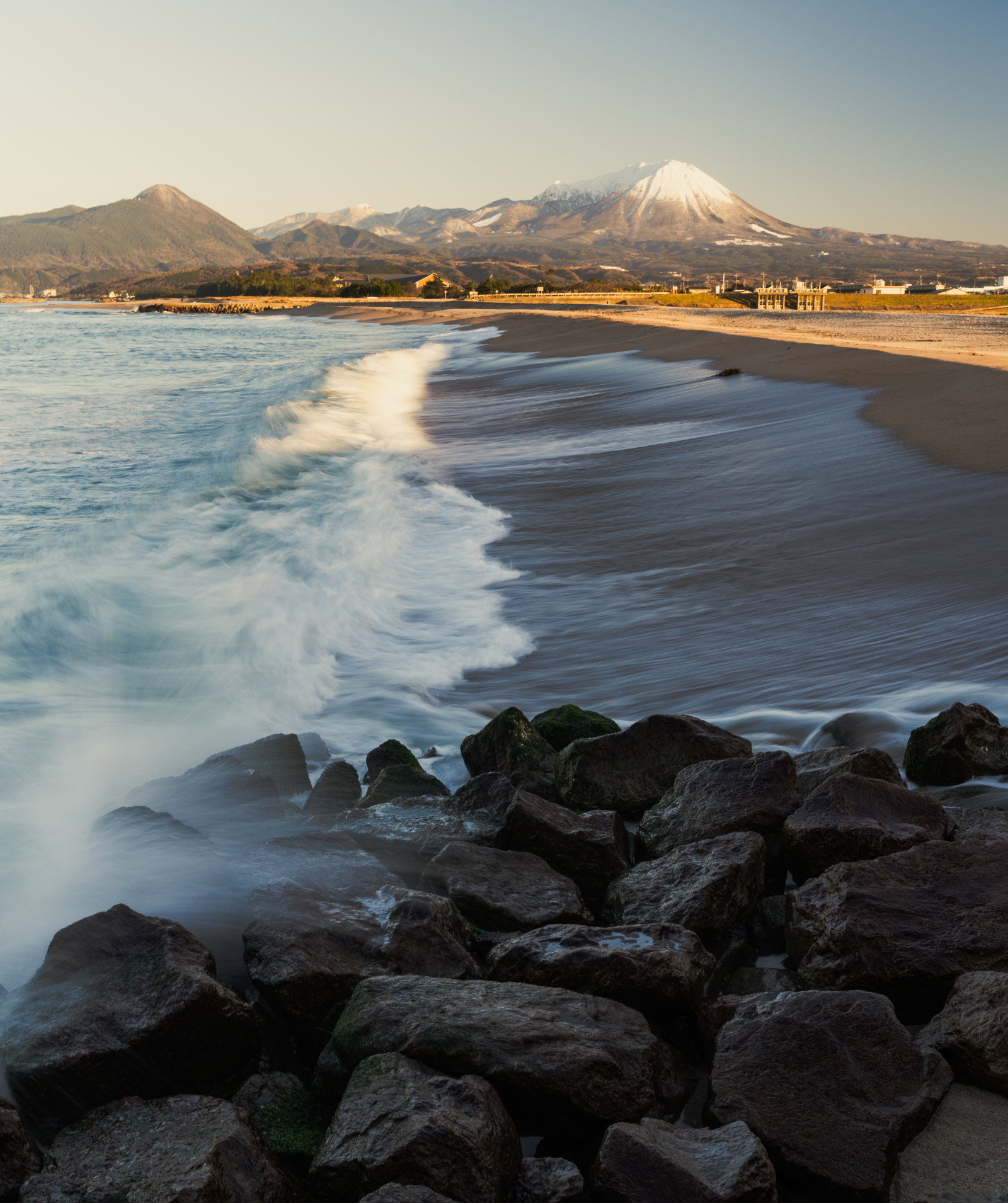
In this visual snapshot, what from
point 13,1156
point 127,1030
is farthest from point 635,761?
point 13,1156

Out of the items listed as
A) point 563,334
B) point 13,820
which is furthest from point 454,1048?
point 563,334

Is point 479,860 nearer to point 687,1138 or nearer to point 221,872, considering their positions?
point 221,872

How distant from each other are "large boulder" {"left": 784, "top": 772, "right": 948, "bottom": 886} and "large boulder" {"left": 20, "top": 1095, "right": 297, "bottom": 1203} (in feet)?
6.25

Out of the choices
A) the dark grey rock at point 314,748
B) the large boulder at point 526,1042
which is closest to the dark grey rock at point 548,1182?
the large boulder at point 526,1042

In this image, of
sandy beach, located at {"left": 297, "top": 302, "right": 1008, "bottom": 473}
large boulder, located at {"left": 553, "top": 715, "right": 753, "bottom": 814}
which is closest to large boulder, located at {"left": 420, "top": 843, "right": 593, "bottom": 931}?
large boulder, located at {"left": 553, "top": 715, "right": 753, "bottom": 814}

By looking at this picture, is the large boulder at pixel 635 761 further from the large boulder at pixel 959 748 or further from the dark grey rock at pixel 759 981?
the dark grey rock at pixel 759 981

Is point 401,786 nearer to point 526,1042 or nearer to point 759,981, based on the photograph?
point 759,981

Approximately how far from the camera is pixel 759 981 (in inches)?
110

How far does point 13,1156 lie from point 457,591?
19.4 ft

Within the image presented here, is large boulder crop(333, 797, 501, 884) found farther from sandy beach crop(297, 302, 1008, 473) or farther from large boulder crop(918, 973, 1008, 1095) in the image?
sandy beach crop(297, 302, 1008, 473)

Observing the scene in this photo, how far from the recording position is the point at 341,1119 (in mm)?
2070

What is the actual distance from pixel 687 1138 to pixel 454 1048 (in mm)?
554

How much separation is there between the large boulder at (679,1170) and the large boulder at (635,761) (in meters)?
1.89

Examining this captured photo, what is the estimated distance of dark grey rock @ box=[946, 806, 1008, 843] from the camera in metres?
3.07
